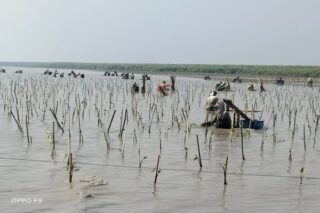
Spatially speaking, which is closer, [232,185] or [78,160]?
[232,185]

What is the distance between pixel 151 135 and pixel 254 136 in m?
2.53

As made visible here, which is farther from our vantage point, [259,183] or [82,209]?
[259,183]

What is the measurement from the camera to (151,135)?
38.9 ft

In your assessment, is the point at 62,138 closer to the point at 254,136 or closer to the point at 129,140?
the point at 129,140

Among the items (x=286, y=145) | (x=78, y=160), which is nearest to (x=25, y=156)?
(x=78, y=160)

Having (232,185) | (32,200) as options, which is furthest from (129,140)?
(32,200)

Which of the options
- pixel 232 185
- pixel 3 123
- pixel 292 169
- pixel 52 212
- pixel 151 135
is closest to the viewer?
pixel 52 212

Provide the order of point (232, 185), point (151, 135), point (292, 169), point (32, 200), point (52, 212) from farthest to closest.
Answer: point (151, 135) < point (292, 169) < point (232, 185) < point (32, 200) < point (52, 212)

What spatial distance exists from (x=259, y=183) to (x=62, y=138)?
4.97 m

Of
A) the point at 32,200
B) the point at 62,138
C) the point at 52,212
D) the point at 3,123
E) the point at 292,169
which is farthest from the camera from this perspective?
the point at 3,123

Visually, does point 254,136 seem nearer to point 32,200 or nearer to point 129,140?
point 129,140

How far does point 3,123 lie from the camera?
13.1 m

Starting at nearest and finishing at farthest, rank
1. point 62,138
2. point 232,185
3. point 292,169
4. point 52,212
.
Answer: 1. point 52,212
2. point 232,185
3. point 292,169
4. point 62,138

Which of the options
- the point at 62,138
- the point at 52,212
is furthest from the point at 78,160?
the point at 52,212
